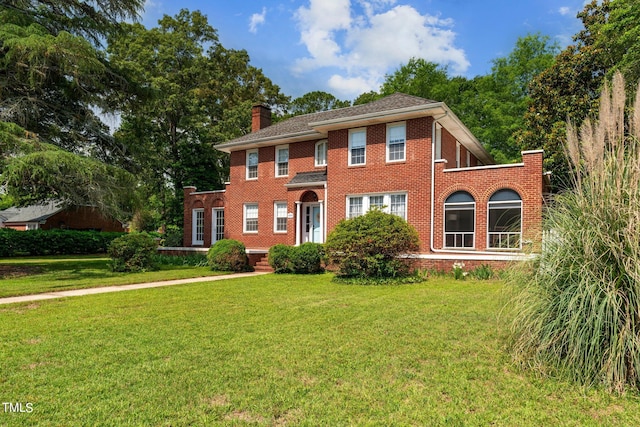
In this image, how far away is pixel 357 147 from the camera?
16594 mm

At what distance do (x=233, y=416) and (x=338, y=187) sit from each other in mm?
13785

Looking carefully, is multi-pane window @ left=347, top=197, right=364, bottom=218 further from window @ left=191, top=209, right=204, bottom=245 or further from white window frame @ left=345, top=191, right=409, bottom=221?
window @ left=191, top=209, right=204, bottom=245

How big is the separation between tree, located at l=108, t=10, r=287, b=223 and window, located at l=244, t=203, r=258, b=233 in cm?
994

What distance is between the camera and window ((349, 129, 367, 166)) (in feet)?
53.9

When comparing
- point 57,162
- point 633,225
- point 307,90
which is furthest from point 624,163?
point 307,90

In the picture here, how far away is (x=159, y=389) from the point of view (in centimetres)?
381

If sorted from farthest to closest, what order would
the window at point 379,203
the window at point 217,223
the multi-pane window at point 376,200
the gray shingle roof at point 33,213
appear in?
the gray shingle roof at point 33,213, the window at point 217,223, the multi-pane window at point 376,200, the window at point 379,203

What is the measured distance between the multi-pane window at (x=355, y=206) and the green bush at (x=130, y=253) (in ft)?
27.0

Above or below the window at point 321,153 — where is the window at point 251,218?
below

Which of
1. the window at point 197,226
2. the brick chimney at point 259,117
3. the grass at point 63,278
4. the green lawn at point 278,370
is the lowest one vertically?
the grass at point 63,278

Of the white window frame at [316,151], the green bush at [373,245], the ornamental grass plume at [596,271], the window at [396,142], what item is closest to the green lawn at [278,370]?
the ornamental grass plume at [596,271]

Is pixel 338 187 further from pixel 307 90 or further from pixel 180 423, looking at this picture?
pixel 307 90

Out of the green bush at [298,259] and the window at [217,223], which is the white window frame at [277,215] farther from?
the green bush at [298,259]

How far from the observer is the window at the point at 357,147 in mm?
16422
